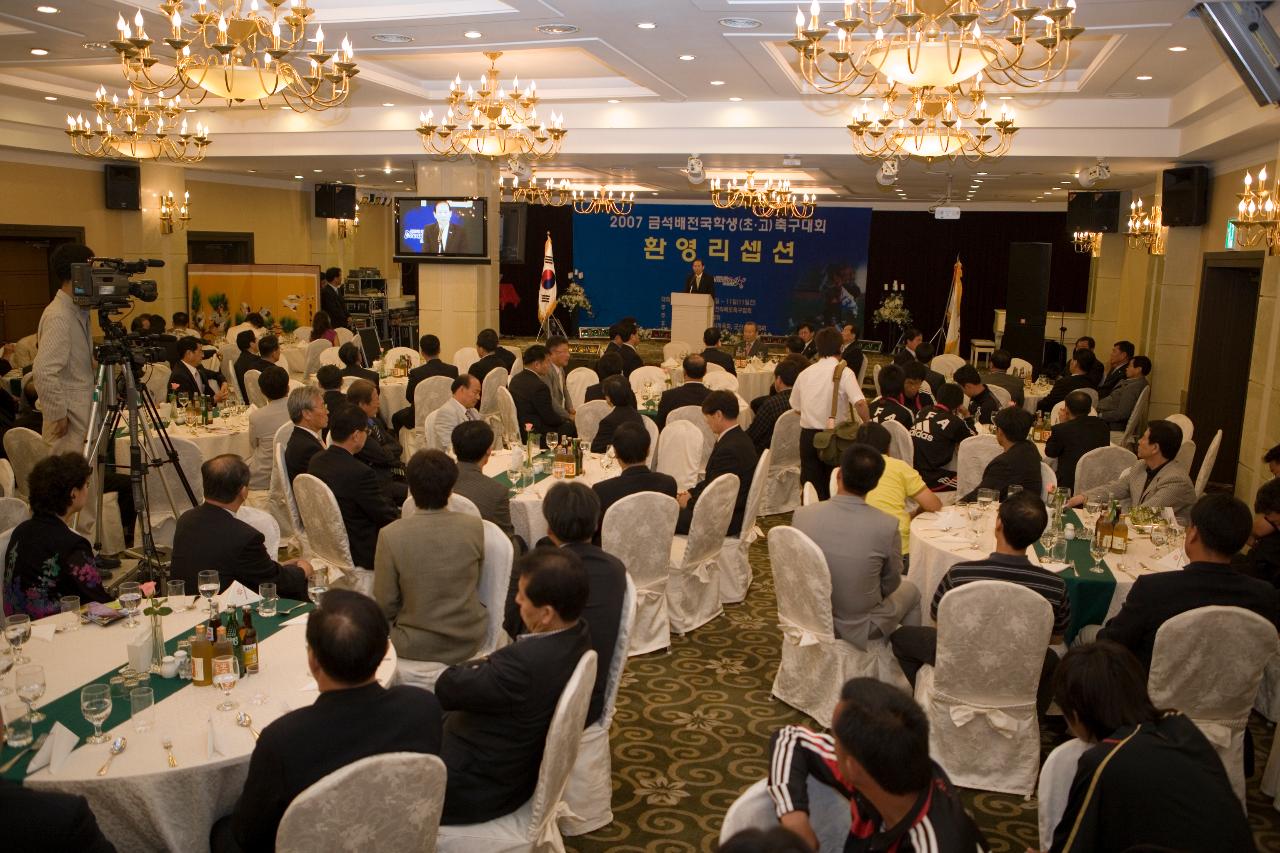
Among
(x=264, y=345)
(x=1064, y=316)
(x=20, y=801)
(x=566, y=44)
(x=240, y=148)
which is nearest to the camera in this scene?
(x=20, y=801)

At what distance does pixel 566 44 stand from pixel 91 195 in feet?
32.0

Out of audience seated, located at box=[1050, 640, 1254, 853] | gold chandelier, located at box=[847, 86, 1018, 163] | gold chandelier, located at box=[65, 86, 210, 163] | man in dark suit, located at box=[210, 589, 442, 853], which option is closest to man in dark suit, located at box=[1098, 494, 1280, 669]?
audience seated, located at box=[1050, 640, 1254, 853]

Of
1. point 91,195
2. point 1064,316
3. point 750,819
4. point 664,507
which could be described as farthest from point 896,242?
point 750,819

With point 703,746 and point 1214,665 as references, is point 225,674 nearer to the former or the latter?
point 703,746

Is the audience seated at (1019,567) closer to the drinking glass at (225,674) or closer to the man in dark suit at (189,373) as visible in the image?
the drinking glass at (225,674)

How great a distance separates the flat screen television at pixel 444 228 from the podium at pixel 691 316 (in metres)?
5.01

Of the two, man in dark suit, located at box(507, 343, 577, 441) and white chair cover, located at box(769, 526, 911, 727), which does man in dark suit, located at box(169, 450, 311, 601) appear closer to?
white chair cover, located at box(769, 526, 911, 727)

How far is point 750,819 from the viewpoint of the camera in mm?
2311

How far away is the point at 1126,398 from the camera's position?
9.62 metres

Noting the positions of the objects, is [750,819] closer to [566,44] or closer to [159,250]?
[566,44]

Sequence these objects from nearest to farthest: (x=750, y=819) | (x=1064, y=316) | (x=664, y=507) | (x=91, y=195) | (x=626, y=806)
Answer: (x=750, y=819), (x=626, y=806), (x=664, y=507), (x=91, y=195), (x=1064, y=316)

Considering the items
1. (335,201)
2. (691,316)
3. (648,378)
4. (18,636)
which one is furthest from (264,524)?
(335,201)

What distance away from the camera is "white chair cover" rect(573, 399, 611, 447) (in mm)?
8039

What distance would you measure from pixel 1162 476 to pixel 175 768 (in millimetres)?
5202
